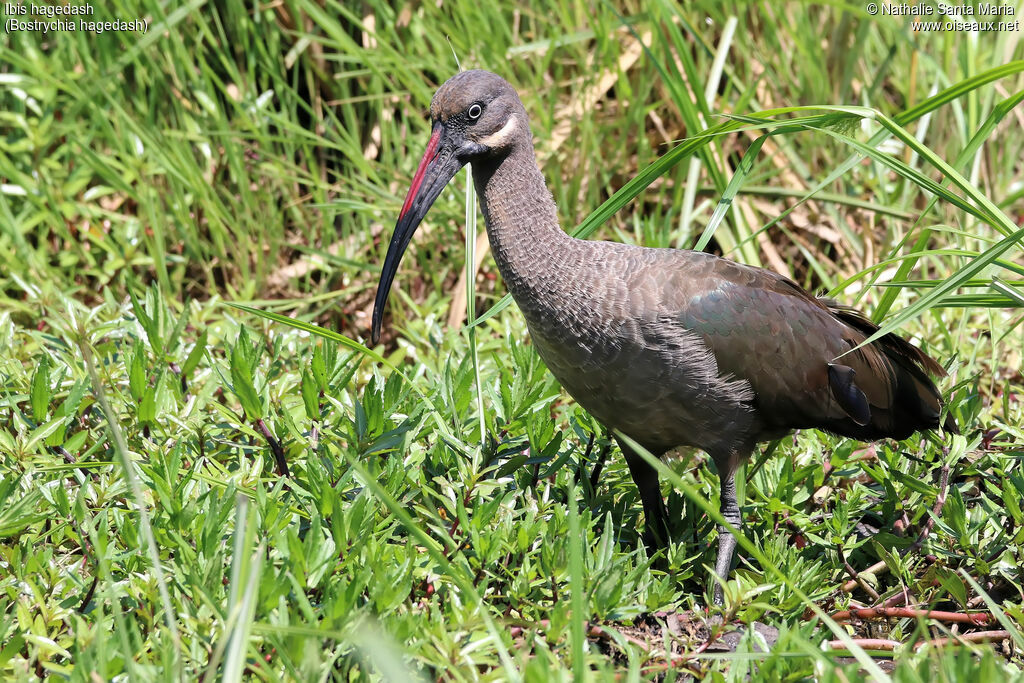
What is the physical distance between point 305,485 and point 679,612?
107 cm

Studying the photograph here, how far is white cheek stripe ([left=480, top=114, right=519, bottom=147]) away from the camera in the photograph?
3012 mm

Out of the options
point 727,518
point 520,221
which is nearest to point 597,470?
point 727,518

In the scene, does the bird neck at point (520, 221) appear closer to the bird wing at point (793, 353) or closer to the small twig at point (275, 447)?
the bird wing at point (793, 353)

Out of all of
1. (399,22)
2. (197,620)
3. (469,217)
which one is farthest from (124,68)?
(197,620)

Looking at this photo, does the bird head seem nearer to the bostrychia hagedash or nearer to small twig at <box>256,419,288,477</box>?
the bostrychia hagedash

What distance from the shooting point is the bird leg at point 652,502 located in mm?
3143

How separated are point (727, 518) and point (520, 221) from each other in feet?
3.47

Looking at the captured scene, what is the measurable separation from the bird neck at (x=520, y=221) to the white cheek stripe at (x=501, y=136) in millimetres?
40

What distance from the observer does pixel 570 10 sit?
5.02 meters

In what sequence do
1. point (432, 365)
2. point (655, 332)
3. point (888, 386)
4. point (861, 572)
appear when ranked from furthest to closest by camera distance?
point (432, 365) → point (888, 386) → point (861, 572) → point (655, 332)

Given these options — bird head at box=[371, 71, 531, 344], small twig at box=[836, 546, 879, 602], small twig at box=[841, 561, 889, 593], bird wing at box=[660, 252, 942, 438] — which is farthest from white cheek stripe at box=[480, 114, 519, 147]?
small twig at box=[841, 561, 889, 593]

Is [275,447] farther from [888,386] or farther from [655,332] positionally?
[888,386]

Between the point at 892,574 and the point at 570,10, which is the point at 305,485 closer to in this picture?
the point at 892,574

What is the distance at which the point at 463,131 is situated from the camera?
3.00 metres
